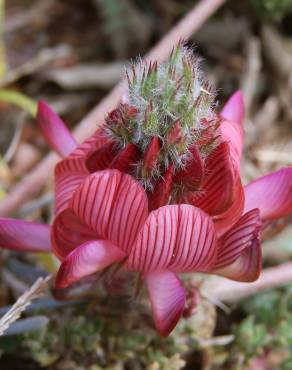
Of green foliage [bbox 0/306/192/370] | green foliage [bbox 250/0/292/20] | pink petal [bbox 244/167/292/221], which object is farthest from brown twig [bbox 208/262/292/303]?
green foliage [bbox 250/0/292/20]

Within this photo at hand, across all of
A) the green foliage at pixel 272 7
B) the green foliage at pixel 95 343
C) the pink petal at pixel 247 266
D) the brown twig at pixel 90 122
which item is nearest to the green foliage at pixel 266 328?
the green foliage at pixel 95 343

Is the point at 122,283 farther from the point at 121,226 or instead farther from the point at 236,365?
the point at 236,365

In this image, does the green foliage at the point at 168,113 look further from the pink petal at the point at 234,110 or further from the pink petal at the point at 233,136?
the pink petal at the point at 234,110

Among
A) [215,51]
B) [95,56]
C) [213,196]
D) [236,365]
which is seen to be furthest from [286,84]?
[213,196]

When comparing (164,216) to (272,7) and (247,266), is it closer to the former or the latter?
(247,266)

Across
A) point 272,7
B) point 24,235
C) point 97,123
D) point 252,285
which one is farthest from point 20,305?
point 272,7

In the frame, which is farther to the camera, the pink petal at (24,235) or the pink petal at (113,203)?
the pink petal at (24,235)

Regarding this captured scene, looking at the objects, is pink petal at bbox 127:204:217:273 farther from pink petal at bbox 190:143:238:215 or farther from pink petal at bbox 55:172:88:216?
pink petal at bbox 55:172:88:216
